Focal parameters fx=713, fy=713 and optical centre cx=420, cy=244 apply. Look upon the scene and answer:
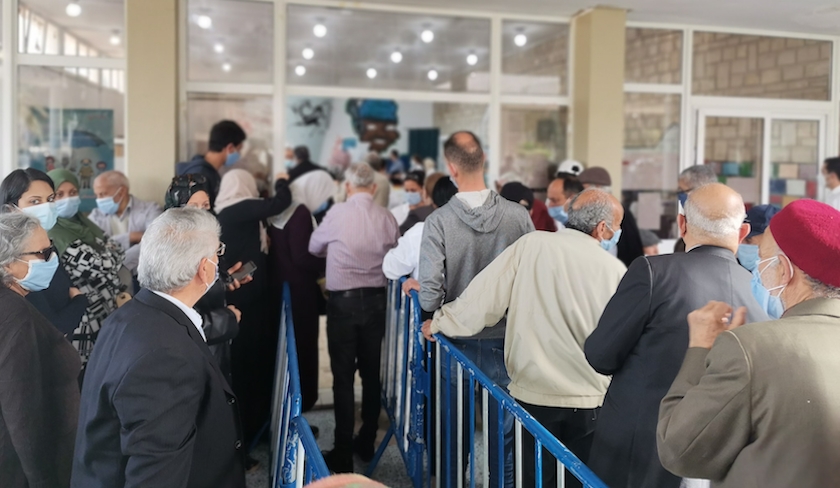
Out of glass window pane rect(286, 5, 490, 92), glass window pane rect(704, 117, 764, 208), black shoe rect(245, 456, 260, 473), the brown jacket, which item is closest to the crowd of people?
the brown jacket

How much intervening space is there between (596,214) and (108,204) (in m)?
3.28

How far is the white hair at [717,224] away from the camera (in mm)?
2100

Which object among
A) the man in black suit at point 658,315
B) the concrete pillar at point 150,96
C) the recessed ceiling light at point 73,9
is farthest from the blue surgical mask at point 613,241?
the recessed ceiling light at point 73,9

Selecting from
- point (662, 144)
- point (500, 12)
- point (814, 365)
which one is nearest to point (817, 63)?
point (662, 144)

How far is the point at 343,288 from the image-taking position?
12.7 ft

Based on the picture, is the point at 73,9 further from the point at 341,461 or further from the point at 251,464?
the point at 341,461

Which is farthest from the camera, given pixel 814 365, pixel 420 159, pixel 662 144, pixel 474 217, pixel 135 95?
pixel 420 159

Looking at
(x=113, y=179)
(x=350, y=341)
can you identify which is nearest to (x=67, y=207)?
(x=113, y=179)

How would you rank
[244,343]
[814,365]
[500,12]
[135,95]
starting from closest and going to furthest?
[814,365] < [244,343] < [135,95] < [500,12]

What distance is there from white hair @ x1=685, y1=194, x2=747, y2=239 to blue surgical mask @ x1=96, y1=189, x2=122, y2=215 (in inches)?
147

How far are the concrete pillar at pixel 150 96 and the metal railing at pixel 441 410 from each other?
2.46 meters

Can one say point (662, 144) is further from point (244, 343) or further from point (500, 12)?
point (244, 343)

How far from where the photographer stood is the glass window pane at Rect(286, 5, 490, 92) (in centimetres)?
614

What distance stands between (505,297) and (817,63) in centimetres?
622
